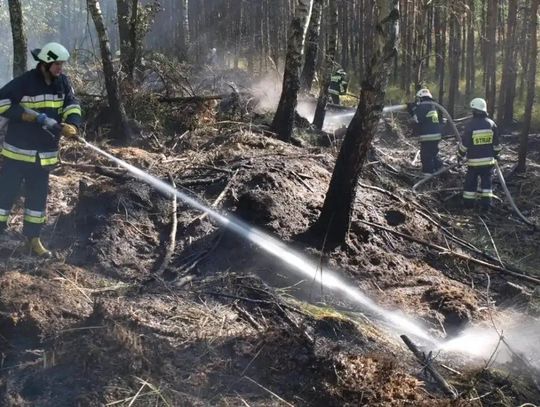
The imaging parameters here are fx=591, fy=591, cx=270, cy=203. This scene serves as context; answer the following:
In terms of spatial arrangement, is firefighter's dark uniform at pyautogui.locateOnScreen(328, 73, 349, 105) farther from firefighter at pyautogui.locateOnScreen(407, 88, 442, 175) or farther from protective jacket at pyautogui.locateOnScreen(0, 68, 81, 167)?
protective jacket at pyautogui.locateOnScreen(0, 68, 81, 167)

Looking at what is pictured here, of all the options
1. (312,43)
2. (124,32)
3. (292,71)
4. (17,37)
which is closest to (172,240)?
(292,71)

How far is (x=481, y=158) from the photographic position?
9383mm

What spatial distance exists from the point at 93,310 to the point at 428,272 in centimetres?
366

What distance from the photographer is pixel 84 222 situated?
19.3 ft

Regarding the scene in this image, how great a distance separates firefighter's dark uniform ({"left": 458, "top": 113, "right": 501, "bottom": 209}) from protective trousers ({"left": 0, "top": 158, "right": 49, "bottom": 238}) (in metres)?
6.64

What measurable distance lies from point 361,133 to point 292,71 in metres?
3.29

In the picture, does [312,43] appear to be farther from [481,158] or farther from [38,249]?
[38,249]

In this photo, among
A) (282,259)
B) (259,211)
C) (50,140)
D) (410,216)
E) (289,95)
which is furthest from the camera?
(289,95)

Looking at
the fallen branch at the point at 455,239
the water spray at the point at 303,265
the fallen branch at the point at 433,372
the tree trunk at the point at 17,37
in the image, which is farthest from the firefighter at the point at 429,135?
the fallen branch at the point at 433,372

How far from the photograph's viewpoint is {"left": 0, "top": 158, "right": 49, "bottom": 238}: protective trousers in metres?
5.20

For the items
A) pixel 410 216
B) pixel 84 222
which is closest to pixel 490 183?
pixel 410 216

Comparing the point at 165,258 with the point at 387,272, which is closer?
the point at 165,258

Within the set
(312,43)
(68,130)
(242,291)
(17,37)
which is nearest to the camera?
(242,291)

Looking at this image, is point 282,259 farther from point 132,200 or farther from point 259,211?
point 132,200
